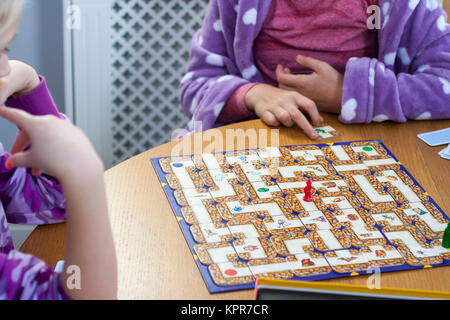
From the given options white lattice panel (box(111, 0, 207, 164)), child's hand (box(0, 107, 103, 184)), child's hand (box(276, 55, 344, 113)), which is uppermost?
child's hand (box(0, 107, 103, 184))

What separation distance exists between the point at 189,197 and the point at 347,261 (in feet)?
0.83

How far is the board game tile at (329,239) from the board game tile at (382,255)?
0.09ft

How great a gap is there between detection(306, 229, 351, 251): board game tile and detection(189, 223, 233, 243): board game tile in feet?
0.37

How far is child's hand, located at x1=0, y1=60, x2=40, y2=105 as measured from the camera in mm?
845

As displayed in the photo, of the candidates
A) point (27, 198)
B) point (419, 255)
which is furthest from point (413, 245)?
point (27, 198)

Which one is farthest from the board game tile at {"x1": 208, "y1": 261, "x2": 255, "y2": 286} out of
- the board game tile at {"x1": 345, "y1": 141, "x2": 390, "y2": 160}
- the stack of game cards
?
the stack of game cards

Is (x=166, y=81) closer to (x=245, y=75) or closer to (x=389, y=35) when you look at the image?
(x=245, y=75)

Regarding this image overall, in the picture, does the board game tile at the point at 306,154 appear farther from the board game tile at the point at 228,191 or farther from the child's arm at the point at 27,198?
the child's arm at the point at 27,198

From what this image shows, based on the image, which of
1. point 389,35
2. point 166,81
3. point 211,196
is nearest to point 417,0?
point 389,35

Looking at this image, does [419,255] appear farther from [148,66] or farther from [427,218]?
[148,66]

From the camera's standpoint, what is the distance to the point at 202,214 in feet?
2.81

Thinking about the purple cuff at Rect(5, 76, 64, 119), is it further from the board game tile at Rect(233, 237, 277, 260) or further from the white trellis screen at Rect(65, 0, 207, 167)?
the white trellis screen at Rect(65, 0, 207, 167)

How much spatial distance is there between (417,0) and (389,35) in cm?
8

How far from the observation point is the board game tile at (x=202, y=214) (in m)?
0.84
